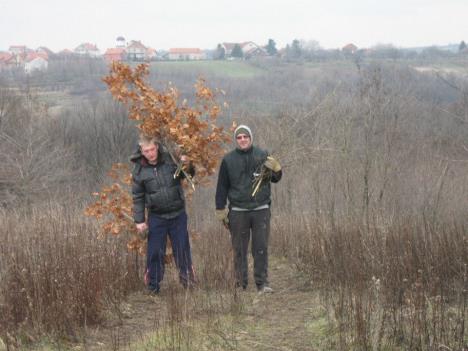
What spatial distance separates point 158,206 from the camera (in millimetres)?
6023

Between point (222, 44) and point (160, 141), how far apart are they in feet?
376

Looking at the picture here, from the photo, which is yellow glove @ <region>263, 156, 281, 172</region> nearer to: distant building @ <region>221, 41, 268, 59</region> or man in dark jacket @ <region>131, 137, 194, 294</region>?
man in dark jacket @ <region>131, 137, 194, 294</region>

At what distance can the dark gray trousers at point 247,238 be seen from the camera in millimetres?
6223

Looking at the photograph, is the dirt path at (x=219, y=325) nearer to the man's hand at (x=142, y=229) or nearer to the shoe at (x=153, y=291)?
the shoe at (x=153, y=291)

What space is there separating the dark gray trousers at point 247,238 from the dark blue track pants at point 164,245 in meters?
0.50

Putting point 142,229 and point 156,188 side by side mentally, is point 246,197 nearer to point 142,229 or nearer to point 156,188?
point 156,188

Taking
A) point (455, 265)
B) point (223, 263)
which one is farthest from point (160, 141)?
point (455, 265)

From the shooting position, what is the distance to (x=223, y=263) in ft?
20.1

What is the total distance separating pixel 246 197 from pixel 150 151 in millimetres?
1082

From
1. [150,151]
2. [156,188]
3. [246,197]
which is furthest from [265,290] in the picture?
[150,151]

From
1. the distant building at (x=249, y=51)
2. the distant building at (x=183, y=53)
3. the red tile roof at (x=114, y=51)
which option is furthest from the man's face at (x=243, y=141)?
the distant building at (x=183, y=53)

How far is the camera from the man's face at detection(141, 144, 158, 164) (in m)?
5.90

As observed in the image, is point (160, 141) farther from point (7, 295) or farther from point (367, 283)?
point (367, 283)

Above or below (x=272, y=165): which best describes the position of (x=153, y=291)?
below
